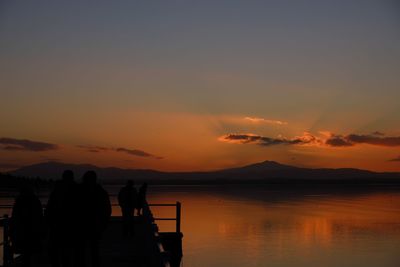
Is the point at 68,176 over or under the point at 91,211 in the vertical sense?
over

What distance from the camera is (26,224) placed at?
33.8 feet

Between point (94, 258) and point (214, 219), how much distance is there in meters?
61.1

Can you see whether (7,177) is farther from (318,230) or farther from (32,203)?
(32,203)

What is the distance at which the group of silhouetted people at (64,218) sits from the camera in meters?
10.1

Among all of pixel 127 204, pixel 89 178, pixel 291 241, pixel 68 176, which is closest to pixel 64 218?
pixel 68 176

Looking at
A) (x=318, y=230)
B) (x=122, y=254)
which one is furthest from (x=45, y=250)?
(x=318, y=230)

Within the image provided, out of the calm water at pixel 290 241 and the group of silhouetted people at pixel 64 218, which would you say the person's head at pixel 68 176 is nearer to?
the group of silhouetted people at pixel 64 218


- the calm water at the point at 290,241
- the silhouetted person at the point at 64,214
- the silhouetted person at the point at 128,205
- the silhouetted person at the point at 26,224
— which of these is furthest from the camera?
the calm water at the point at 290,241

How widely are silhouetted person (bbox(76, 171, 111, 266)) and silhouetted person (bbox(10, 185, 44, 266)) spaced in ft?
2.89

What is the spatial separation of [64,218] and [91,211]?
1.68 feet

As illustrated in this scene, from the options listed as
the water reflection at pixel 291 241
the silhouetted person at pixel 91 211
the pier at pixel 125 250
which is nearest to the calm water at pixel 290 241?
the water reflection at pixel 291 241

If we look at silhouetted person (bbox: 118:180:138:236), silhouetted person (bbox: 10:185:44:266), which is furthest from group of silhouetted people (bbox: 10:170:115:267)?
silhouetted person (bbox: 118:180:138:236)

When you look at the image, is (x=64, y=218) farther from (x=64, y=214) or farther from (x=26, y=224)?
(x=26, y=224)

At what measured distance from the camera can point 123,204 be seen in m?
18.1
